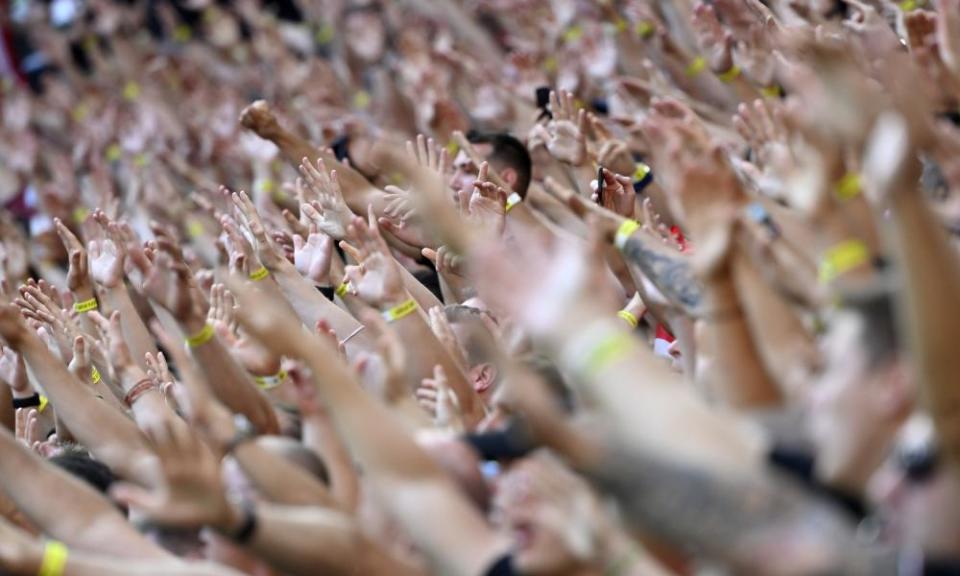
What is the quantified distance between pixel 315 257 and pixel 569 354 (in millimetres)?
1728

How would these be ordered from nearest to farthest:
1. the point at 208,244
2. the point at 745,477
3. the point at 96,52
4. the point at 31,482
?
the point at 745,477, the point at 31,482, the point at 208,244, the point at 96,52

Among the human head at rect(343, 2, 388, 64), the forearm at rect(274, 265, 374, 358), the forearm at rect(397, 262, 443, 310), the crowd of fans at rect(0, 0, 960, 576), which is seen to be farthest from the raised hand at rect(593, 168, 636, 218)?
the human head at rect(343, 2, 388, 64)

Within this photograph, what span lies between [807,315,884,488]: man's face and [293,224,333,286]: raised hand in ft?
6.03

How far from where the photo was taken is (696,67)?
4.09 m

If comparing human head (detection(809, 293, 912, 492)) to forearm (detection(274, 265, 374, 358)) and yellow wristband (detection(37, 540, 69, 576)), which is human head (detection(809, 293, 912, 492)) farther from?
forearm (detection(274, 265, 374, 358))

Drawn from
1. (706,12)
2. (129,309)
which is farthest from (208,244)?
(706,12)

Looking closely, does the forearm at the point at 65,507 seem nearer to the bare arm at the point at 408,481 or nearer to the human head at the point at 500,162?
the bare arm at the point at 408,481

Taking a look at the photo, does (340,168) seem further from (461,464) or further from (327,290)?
(461,464)

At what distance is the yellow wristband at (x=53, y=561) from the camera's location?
172 centimetres

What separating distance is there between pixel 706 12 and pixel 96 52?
4006mm

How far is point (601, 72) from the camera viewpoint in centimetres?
435

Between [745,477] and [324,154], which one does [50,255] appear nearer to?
[324,154]

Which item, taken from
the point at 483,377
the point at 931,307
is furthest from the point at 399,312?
the point at 931,307

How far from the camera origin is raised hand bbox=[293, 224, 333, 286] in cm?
307
